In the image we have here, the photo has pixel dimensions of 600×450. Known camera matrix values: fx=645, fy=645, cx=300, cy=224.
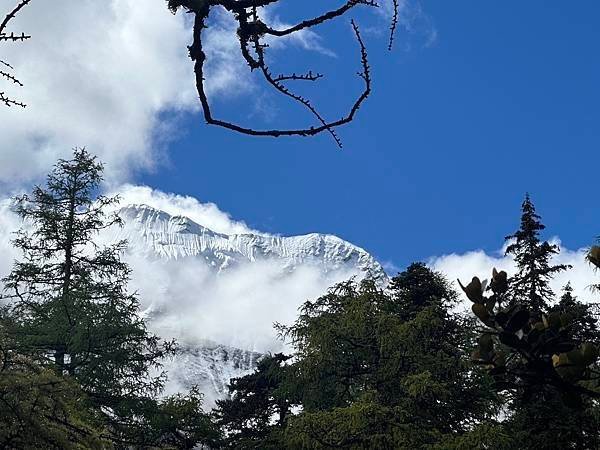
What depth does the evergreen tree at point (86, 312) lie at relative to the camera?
14797 mm

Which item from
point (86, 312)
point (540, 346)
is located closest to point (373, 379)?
point (86, 312)

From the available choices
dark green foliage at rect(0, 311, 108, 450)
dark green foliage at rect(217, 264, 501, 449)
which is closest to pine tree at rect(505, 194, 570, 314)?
dark green foliage at rect(217, 264, 501, 449)

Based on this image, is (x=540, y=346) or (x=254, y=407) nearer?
(x=540, y=346)

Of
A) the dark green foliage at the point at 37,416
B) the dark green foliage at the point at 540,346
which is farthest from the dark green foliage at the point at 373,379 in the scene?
the dark green foliage at the point at 540,346

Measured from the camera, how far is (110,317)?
15.7 meters

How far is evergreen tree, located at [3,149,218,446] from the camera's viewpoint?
1480 cm

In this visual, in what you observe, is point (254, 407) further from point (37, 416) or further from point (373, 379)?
point (37, 416)

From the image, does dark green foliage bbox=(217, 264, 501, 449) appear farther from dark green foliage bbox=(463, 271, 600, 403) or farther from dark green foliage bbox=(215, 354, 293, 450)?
dark green foliage bbox=(463, 271, 600, 403)

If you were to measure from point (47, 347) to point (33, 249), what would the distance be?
12.2ft

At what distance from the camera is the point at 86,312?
50.9ft

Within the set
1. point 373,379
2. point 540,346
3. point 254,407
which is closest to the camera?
point 540,346

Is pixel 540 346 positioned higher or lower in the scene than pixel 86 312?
lower

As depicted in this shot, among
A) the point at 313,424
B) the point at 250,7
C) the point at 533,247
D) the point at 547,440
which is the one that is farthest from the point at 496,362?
the point at 533,247

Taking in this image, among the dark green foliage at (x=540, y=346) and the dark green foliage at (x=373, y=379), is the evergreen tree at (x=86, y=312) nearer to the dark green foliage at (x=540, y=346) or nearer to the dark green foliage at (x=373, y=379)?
the dark green foliage at (x=373, y=379)
